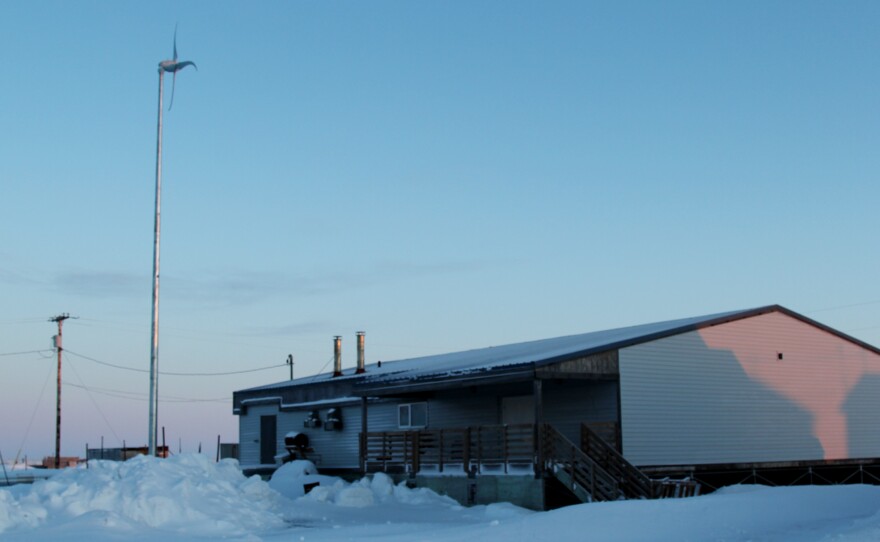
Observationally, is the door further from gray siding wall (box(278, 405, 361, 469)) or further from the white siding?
the white siding

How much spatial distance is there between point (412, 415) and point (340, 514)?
9062 mm

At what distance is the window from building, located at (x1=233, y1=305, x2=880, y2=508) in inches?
1.9

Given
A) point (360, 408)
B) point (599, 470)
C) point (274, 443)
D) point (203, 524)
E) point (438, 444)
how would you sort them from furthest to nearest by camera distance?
point (274, 443) → point (360, 408) → point (438, 444) → point (599, 470) → point (203, 524)

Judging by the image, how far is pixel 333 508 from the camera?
2417cm

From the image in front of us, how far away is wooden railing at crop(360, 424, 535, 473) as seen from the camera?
24.7 metres

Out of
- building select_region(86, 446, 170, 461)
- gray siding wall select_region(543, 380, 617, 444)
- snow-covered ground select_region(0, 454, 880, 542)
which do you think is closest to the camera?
snow-covered ground select_region(0, 454, 880, 542)

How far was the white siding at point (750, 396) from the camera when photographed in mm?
25438

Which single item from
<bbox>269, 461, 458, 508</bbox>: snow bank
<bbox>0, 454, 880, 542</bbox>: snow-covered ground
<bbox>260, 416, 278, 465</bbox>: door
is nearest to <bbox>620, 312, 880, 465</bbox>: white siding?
<bbox>0, 454, 880, 542</bbox>: snow-covered ground

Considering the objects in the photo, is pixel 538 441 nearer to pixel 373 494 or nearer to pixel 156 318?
pixel 373 494

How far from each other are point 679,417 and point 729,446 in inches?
75.6

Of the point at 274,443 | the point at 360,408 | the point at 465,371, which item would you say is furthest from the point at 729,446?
the point at 274,443

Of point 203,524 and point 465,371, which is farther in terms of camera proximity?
point 465,371

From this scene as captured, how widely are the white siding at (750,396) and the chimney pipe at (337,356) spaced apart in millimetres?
17115

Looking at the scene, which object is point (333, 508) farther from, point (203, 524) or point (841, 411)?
point (841, 411)
